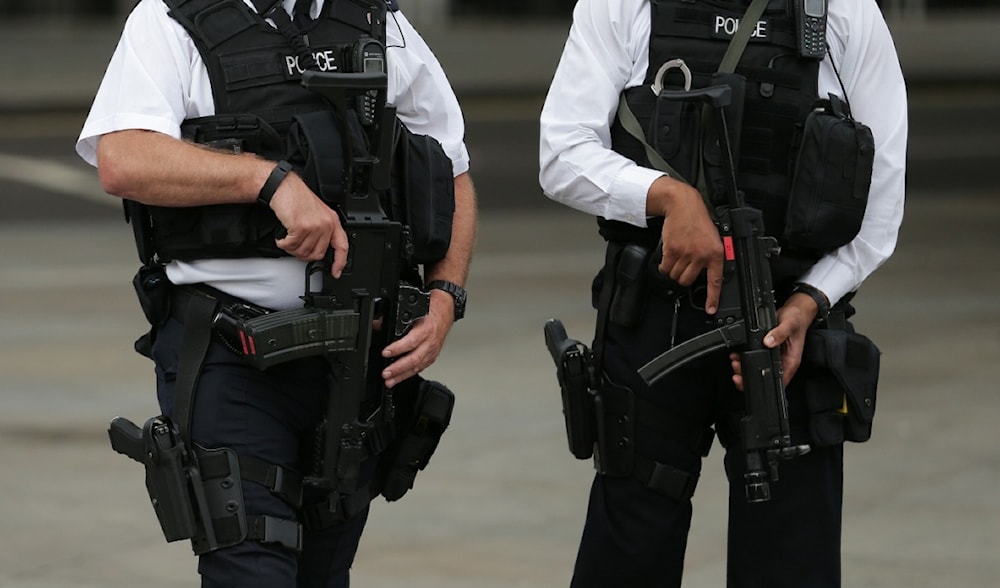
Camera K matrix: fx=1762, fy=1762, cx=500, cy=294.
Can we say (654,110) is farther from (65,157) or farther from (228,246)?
(65,157)

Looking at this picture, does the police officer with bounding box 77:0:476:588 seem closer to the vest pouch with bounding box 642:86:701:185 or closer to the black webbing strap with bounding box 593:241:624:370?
the black webbing strap with bounding box 593:241:624:370

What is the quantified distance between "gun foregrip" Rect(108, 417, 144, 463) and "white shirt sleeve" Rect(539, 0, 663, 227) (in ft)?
3.44

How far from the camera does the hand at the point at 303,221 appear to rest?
3.40m

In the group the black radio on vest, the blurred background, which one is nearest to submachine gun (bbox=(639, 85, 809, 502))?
the black radio on vest

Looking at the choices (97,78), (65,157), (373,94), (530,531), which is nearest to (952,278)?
(530,531)

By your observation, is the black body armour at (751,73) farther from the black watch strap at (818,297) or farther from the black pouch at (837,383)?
the black pouch at (837,383)

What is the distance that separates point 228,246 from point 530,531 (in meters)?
2.75

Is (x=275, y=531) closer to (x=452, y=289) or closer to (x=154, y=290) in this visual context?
(x=154, y=290)

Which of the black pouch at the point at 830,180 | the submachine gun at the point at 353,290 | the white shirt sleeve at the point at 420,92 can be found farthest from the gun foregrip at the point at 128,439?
the black pouch at the point at 830,180

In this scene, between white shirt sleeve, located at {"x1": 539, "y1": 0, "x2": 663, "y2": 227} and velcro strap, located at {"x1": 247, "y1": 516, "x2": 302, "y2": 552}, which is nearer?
velcro strap, located at {"x1": 247, "y1": 516, "x2": 302, "y2": 552}

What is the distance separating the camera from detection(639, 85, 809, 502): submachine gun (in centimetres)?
375

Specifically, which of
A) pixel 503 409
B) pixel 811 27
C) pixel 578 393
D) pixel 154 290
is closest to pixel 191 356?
pixel 154 290

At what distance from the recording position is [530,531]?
6.01 m

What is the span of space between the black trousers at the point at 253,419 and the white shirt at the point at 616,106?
741 millimetres
